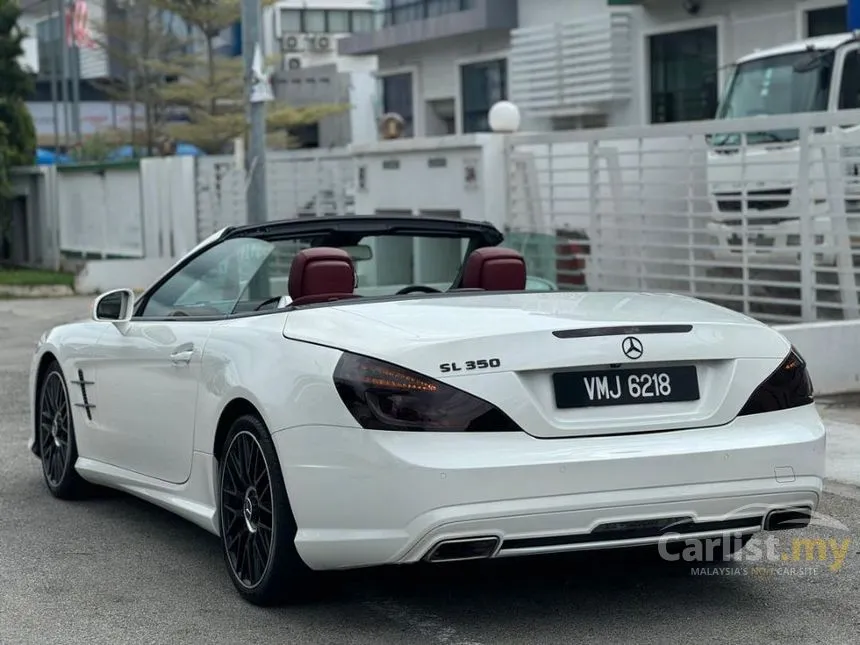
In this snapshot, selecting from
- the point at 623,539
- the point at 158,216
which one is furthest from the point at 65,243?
the point at 623,539

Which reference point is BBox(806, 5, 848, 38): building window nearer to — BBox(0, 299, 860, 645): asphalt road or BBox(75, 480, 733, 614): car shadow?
BBox(0, 299, 860, 645): asphalt road

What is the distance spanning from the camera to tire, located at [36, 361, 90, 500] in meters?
7.55

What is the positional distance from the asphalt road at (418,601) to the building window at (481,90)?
2697 cm

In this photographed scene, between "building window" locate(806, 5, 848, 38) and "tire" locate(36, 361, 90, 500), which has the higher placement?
"building window" locate(806, 5, 848, 38)

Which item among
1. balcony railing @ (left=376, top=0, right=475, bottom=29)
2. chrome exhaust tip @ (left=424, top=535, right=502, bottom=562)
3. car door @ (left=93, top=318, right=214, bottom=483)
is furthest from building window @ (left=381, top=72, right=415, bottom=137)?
chrome exhaust tip @ (left=424, top=535, right=502, bottom=562)

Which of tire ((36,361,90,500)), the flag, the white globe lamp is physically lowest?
tire ((36,361,90,500))

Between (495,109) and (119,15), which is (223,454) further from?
(119,15)

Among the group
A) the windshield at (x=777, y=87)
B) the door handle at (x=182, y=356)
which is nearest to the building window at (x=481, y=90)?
the windshield at (x=777, y=87)

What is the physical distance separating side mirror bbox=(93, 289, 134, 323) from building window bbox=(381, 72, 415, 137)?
30.3m

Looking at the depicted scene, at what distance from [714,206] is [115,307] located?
26.4ft

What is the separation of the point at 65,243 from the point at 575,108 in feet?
32.1

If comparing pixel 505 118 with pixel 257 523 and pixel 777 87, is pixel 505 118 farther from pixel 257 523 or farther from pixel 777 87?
pixel 257 523

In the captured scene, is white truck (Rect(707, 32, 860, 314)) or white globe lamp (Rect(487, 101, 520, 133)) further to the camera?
white globe lamp (Rect(487, 101, 520, 133))

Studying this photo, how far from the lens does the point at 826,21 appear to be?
23.1 m
